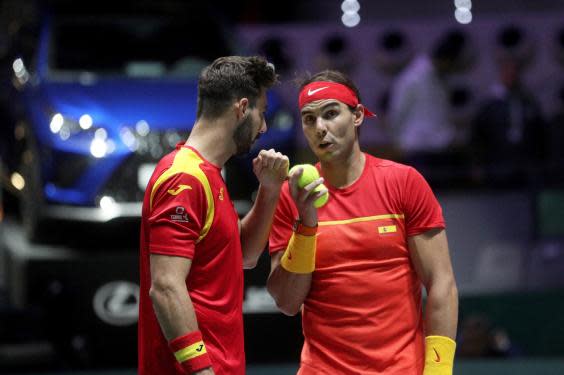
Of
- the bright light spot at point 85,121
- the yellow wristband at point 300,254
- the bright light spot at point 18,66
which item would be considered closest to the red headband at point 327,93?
the yellow wristband at point 300,254

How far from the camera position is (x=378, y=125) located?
33.1ft

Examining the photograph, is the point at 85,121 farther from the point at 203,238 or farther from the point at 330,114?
the point at 203,238

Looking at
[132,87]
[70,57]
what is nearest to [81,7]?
[70,57]

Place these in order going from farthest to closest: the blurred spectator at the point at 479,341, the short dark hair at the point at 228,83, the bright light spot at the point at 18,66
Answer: the bright light spot at the point at 18,66, the blurred spectator at the point at 479,341, the short dark hair at the point at 228,83

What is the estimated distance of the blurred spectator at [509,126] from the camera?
32.0ft

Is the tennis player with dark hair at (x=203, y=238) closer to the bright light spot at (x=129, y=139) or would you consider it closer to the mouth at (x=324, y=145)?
the mouth at (x=324, y=145)

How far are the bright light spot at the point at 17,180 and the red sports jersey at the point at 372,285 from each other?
4368mm

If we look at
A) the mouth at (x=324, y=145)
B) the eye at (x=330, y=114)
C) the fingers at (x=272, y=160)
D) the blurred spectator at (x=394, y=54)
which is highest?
the blurred spectator at (x=394, y=54)

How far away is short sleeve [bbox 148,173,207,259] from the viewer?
4.20 meters

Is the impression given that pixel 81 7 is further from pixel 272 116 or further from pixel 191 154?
pixel 191 154

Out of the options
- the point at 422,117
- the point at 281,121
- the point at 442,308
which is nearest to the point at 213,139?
the point at 442,308

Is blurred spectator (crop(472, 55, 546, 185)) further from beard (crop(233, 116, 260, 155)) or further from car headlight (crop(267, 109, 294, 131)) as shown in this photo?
beard (crop(233, 116, 260, 155))

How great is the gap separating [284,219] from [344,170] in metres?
0.30

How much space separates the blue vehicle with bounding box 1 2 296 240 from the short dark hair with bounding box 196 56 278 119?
347 centimetres
